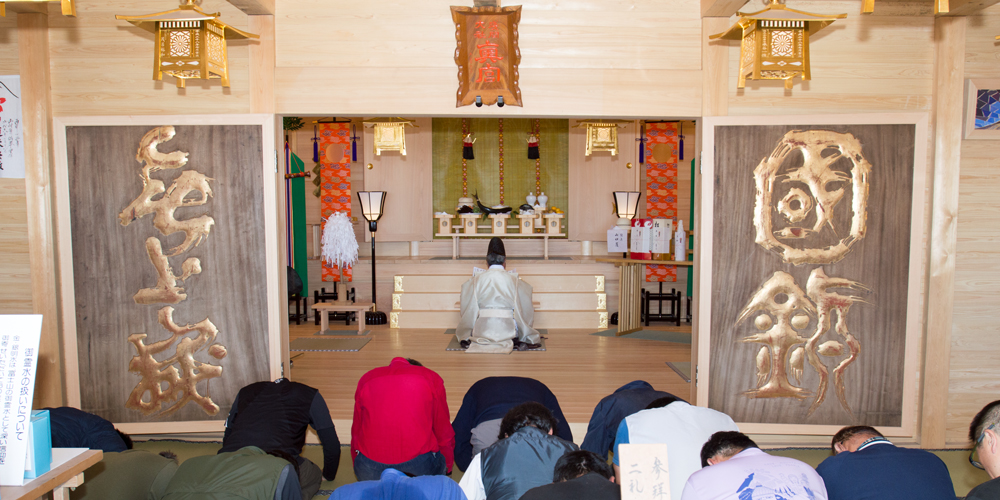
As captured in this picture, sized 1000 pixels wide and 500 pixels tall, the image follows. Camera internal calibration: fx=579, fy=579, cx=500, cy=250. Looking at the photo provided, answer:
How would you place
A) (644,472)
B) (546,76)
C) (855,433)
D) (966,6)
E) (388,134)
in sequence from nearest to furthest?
1. (644,472)
2. (855,433)
3. (966,6)
4. (546,76)
5. (388,134)

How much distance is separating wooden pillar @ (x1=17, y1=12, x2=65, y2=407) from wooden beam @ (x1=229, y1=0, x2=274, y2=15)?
3.80 feet

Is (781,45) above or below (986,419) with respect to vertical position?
above

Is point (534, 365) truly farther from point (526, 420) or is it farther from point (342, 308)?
point (526, 420)

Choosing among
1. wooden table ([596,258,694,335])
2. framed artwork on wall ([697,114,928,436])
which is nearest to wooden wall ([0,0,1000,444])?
framed artwork on wall ([697,114,928,436])

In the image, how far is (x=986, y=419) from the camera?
1806 millimetres

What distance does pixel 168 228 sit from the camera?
336 centimetres

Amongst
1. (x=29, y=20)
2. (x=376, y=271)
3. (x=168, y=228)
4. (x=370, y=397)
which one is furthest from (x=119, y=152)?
(x=376, y=271)

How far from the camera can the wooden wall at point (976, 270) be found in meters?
3.28

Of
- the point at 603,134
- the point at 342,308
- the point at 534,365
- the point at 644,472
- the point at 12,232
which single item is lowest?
the point at 534,365

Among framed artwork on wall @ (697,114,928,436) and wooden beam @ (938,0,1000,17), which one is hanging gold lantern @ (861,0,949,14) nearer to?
wooden beam @ (938,0,1000,17)

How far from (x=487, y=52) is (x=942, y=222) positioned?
276 cm

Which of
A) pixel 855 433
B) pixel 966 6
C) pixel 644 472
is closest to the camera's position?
pixel 644 472

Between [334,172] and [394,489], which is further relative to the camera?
[334,172]

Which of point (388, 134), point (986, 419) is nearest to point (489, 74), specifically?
point (986, 419)
